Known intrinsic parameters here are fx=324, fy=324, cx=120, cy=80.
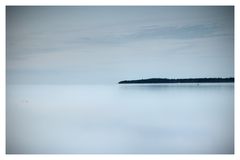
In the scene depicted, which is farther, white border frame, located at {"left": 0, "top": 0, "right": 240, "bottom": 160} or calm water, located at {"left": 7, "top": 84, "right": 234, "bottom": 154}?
calm water, located at {"left": 7, "top": 84, "right": 234, "bottom": 154}

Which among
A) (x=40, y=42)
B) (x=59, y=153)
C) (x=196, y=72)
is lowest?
(x=59, y=153)

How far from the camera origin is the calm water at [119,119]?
10.3 ft

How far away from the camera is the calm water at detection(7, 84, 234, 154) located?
315 centimetres

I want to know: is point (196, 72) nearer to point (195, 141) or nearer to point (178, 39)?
point (178, 39)

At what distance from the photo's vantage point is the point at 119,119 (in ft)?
10.7

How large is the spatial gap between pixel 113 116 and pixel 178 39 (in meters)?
1.02

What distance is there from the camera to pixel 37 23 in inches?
127

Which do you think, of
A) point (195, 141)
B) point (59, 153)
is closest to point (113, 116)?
point (59, 153)

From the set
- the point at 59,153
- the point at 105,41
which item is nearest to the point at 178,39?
the point at 105,41

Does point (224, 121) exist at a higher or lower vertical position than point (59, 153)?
higher

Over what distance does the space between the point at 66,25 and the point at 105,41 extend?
1.39 ft
